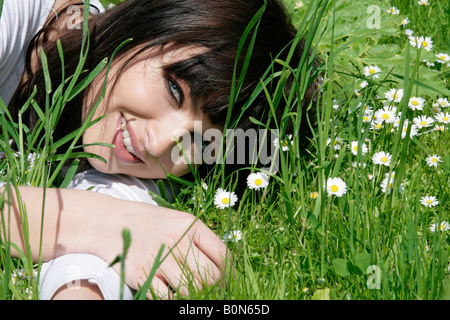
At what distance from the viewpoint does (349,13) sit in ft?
7.11

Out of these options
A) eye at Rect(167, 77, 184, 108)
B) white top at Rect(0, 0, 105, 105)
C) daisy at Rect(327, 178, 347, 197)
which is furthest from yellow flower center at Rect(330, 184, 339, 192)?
white top at Rect(0, 0, 105, 105)

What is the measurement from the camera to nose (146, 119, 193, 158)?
139 cm

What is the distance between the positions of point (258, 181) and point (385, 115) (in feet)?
1.75

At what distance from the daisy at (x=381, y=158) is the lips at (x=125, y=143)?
24.3 inches

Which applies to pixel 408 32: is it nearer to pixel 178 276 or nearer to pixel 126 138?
pixel 126 138

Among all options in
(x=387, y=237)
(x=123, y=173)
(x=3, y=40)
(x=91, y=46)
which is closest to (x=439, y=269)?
(x=387, y=237)

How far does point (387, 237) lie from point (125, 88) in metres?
0.73

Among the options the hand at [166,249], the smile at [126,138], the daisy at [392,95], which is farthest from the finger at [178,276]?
the daisy at [392,95]

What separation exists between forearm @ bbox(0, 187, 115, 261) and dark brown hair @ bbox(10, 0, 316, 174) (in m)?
0.40

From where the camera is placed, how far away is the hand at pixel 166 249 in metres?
1.12

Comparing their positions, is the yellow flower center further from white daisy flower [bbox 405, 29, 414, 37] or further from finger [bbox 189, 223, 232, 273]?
white daisy flower [bbox 405, 29, 414, 37]

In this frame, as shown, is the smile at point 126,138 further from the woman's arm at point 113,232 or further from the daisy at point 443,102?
the daisy at point 443,102

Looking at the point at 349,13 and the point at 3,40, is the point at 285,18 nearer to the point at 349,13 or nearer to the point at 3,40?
the point at 349,13

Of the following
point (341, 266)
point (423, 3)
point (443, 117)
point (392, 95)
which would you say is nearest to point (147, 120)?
point (341, 266)
